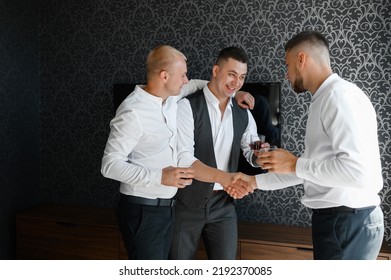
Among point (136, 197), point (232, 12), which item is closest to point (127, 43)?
point (232, 12)

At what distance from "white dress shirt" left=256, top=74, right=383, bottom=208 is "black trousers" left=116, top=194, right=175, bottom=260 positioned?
0.73 meters

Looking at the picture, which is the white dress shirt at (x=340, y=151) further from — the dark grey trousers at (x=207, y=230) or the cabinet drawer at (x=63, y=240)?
the cabinet drawer at (x=63, y=240)

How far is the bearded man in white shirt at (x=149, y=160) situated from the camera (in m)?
A: 2.02

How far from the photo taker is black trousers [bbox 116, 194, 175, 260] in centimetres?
209

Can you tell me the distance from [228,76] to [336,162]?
40.7 inches

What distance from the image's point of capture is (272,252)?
3.04 metres

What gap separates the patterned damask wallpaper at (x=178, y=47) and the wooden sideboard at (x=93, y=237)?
215 mm

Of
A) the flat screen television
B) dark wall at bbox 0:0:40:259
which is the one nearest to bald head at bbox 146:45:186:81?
the flat screen television

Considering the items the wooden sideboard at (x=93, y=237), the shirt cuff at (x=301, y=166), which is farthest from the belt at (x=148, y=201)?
the wooden sideboard at (x=93, y=237)

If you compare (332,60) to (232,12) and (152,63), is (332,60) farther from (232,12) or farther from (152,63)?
(152,63)

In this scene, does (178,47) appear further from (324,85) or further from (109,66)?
(324,85)

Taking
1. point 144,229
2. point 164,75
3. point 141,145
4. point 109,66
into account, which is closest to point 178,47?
point 109,66

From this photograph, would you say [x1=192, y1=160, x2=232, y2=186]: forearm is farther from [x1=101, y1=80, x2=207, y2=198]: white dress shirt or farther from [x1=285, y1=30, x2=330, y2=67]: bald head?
[x1=285, y1=30, x2=330, y2=67]: bald head
